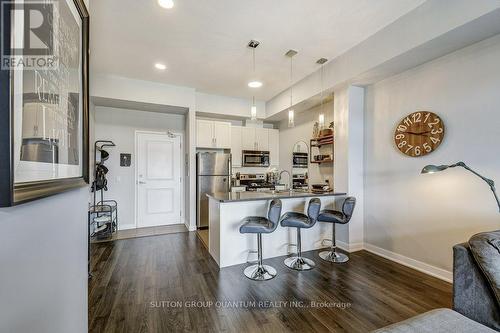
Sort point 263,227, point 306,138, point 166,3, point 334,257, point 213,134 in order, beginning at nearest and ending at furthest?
point 166,3
point 263,227
point 334,257
point 306,138
point 213,134

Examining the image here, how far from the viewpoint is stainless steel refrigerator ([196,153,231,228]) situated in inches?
186

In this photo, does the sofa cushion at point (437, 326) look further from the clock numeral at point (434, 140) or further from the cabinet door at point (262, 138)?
the cabinet door at point (262, 138)

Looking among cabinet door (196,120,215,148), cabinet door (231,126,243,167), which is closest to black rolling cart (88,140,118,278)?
cabinet door (196,120,215,148)

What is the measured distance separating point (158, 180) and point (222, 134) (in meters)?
1.82

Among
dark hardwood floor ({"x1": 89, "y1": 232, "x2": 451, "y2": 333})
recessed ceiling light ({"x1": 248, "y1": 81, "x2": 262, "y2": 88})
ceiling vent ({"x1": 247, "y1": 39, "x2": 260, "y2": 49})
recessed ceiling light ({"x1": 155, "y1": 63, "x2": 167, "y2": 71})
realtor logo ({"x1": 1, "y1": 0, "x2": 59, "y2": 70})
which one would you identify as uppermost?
ceiling vent ({"x1": 247, "y1": 39, "x2": 260, "y2": 49})

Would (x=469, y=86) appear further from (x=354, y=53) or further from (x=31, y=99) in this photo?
(x=31, y=99)

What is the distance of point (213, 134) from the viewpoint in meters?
5.16

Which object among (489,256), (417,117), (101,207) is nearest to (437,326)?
(489,256)

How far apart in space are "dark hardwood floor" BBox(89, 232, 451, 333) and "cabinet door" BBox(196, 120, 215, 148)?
258 centimetres

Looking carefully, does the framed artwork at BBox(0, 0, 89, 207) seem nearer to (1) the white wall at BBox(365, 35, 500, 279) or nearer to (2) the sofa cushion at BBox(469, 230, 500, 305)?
(2) the sofa cushion at BBox(469, 230, 500, 305)

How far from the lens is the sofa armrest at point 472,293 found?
1.33 metres

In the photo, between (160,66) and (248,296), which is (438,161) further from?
(160,66)

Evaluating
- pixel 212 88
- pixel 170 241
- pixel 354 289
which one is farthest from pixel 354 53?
pixel 170 241

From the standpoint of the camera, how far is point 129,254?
339 centimetres
